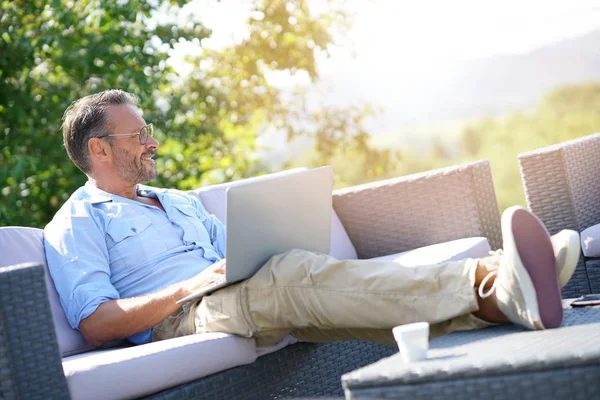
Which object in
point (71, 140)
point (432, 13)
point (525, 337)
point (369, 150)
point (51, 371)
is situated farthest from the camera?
point (432, 13)

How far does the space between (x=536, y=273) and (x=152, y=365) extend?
1005mm

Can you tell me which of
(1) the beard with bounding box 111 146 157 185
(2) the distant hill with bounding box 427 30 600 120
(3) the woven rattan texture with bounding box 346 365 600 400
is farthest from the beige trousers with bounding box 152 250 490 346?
(2) the distant hill with bounding box 427 30 600 120

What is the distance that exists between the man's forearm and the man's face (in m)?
0.68

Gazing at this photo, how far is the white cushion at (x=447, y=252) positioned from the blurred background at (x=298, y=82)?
2.17 meters

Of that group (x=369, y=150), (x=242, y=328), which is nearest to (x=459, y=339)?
(x=242, y=328)

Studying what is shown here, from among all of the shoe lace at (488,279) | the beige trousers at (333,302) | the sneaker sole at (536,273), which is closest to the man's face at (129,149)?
the beige trousers at (333,302)

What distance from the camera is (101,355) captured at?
7.15 feet

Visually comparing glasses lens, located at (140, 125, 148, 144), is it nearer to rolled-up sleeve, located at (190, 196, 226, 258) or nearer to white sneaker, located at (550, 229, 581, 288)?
rolled-up sleeve, located at (190, 196, 226, 258)

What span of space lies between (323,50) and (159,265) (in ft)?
13.1

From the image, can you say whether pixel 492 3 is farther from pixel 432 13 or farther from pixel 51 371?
pixel 51 371

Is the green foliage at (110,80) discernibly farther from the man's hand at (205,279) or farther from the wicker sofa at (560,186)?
the wicker sofa at (560,186)

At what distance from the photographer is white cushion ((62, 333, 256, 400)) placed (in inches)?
79.4

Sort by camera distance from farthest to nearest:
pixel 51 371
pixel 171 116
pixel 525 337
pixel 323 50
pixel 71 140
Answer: pixel 323 50
pixel 171 116
pixel 71 140
pixel 51 371
pixel 525 337

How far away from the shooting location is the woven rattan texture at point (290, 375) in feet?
7.47
